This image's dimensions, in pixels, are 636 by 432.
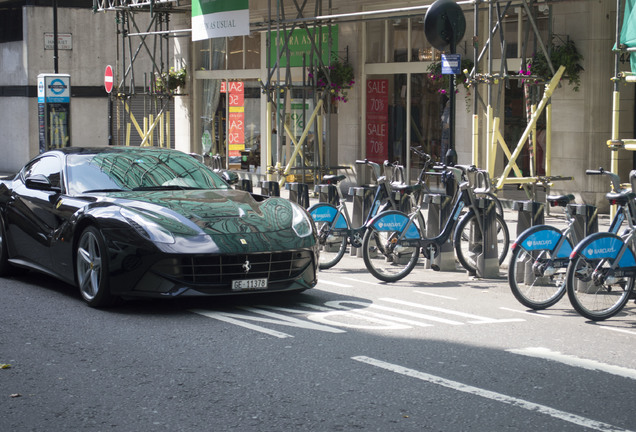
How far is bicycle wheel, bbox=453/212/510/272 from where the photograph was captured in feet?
36.2

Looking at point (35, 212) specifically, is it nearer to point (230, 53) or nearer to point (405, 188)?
point (405, 188)

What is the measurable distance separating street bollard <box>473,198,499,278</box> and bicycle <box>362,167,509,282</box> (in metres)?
0.06

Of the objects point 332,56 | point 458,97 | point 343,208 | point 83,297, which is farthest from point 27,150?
point 83,297

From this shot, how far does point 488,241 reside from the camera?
11.1 m

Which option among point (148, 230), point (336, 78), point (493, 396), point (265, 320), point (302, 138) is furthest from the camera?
point (336, 78)

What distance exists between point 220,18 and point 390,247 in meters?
10.2

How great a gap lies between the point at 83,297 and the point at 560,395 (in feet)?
15.3

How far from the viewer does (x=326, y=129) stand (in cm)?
2169

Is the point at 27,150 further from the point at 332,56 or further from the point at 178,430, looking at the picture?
the point at 178,430

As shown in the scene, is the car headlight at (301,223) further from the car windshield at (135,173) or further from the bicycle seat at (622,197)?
the bicycle seat at (622,197)

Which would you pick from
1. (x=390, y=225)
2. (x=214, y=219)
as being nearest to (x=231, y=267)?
(x=214, y=219)

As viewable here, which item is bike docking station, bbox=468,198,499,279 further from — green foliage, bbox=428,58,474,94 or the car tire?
green foliage, bbox=428,58,474,94

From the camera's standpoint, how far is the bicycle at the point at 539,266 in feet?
29.3

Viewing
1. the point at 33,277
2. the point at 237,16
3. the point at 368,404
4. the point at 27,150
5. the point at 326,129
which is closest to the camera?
the point at 368,404
